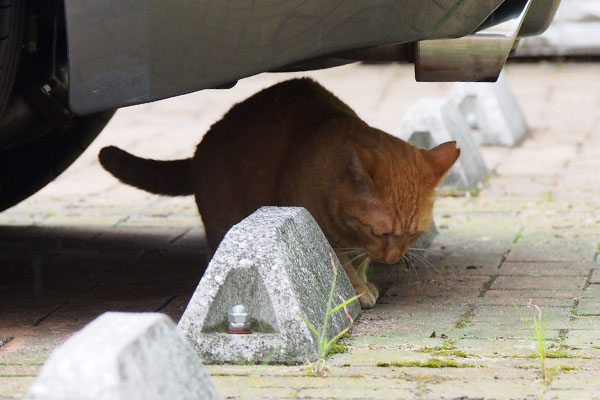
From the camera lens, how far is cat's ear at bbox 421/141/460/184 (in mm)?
3812

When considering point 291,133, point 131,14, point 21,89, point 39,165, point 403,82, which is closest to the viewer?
point 131,14

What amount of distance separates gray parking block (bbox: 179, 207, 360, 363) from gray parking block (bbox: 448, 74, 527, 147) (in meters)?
4.36

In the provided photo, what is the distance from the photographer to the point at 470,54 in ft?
11.2

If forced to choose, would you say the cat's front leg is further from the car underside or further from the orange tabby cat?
the car underside

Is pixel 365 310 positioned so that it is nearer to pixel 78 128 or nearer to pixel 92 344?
pixel 78 128

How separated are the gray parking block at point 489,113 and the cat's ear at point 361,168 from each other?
365cm

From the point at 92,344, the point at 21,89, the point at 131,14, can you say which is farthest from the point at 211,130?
the point at 92,344

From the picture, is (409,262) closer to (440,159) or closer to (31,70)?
(440,159)

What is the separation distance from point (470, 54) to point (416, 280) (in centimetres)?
101

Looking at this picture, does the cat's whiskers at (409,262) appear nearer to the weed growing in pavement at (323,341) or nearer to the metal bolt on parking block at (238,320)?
the weed growing in pavement at (323,341)

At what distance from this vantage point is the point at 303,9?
3.02 m

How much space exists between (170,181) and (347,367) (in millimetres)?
1785

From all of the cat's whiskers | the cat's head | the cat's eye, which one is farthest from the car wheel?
the cat's whiskers

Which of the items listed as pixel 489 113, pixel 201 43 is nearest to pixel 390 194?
pixel 201 43
